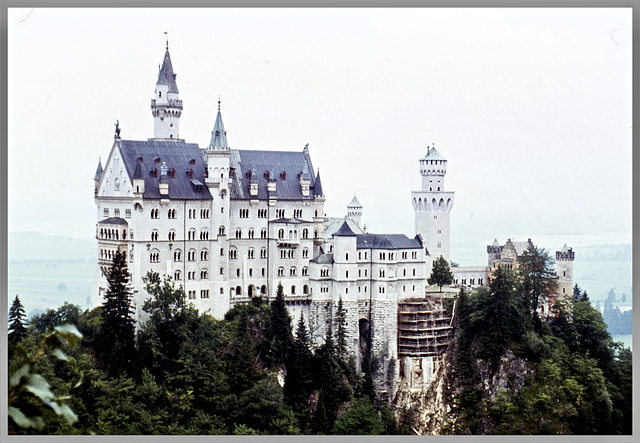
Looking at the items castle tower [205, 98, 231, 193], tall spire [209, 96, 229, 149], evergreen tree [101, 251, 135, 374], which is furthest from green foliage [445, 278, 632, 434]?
evergreen tree [101, 251, 135, 374]

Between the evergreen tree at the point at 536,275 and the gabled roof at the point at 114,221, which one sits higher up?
the gabled roof at the point at 114,221

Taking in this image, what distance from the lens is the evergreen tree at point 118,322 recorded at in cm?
4288

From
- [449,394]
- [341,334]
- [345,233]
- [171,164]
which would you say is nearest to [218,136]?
[171,164]

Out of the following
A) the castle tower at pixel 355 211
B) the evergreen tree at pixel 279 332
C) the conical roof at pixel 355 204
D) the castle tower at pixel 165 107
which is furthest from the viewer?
the castle tower at pixel 355 211

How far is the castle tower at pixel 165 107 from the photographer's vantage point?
53.3m

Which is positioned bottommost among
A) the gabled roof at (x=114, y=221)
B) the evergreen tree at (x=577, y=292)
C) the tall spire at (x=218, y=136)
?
the evergreen tree at (x=577, y=292)

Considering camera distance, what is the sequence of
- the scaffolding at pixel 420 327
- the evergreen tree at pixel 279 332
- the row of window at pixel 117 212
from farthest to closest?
the scaffolding at pixel 420 327 < the evergreen tree at pixel 279 332 < the row of window at pixel 117 212

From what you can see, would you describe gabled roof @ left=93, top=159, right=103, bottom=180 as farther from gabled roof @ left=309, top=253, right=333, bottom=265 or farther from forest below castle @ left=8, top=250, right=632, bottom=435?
gabled roof @ left=309, top=253, right=333, bottom=265

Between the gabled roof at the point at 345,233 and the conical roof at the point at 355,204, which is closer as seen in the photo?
the gabled roof at the point at 345,233

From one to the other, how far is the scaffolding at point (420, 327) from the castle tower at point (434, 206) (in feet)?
23.8

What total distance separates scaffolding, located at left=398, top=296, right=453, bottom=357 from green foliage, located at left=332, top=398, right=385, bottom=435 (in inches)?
251

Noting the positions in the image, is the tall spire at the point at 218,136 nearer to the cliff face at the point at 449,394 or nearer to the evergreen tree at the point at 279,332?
the evergreen tree at the point at 279,332

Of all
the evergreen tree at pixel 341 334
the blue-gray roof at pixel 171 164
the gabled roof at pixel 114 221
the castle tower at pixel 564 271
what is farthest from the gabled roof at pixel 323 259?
the castle tower at pixel 564 271

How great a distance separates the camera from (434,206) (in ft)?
195
